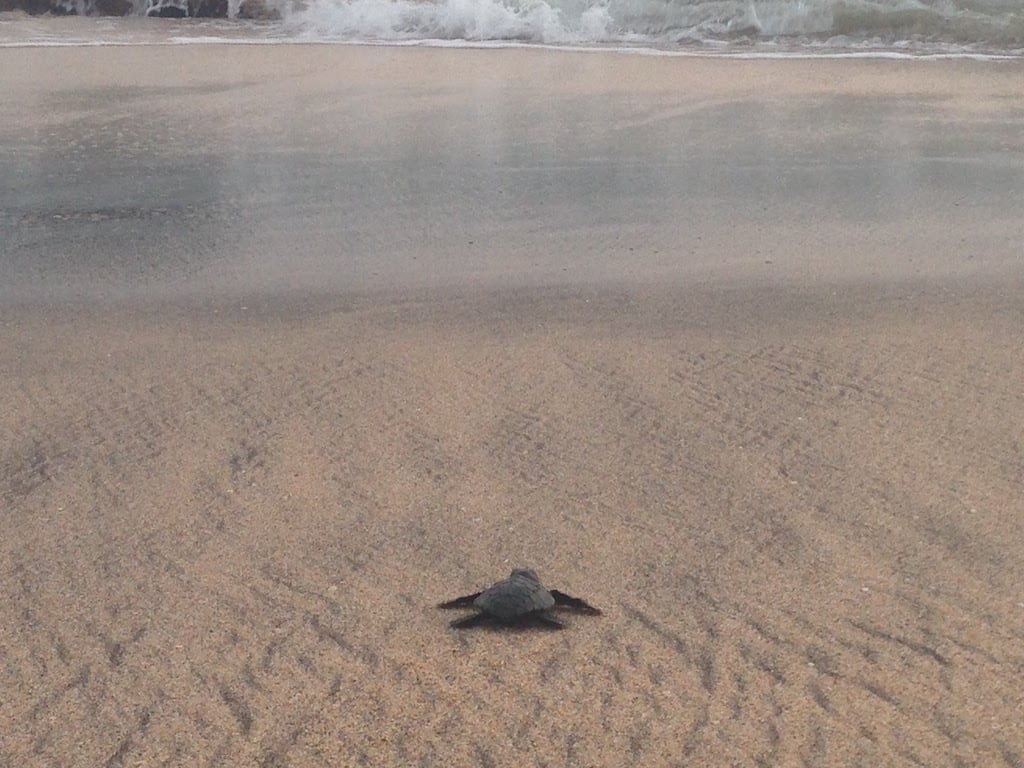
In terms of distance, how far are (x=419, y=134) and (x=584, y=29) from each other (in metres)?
7.75

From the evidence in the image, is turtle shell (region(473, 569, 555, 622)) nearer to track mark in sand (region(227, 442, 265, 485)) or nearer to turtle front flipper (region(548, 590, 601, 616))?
turtle front flipper (region(548, 590, 601, 616))

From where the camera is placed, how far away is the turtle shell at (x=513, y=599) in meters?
2.89

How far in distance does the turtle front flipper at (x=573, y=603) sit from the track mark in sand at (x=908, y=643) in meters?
0.65

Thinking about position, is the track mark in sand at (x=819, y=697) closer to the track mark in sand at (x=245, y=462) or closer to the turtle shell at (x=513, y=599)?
the turtle shell at (x=513, y=599)

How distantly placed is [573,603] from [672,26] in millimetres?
14058

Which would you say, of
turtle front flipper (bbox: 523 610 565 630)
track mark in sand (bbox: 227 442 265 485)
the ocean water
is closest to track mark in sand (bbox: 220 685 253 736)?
turtle front flipper (bbox: 523 610 565 630)

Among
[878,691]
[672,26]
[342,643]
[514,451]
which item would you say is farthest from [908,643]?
[672,26]

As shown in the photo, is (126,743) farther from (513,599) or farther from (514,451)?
(514,451)

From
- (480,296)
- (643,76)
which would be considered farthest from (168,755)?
(643,76)

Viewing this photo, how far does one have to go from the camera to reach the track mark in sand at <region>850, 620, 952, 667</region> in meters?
2.79

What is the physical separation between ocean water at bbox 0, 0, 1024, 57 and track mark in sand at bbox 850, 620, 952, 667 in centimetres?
1166

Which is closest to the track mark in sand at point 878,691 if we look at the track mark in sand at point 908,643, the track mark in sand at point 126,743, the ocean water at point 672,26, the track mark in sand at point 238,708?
Answer: the track mark in sand at point 908,643

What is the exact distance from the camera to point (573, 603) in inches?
117

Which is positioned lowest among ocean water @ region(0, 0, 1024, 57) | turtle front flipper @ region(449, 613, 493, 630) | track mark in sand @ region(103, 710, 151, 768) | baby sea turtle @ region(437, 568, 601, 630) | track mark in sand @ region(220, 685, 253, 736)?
track mark in sand @ region(103, 710, 151, 768)
